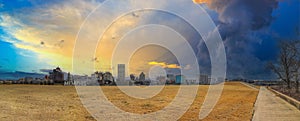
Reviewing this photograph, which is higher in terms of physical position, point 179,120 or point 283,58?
point 283,58

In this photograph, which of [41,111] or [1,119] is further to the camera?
[41,111]

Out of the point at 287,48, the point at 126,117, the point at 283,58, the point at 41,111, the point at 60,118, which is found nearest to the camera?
the point at 60,118

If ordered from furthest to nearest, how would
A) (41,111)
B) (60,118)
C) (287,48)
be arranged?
(287,48)
(41,111)
(60,118)

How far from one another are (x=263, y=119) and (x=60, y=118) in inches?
443

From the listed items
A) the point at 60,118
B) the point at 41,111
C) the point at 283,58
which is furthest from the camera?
the point at 283,58

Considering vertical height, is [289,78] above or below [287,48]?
below

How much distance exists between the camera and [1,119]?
1891 cm

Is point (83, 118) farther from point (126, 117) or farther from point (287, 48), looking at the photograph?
point (287, 48)

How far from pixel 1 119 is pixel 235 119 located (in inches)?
519

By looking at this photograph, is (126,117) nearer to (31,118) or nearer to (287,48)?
(31,118)

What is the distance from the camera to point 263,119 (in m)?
18.6

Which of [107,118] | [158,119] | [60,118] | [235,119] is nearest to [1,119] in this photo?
[60,118]

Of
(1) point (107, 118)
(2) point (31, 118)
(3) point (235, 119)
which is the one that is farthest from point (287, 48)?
(2) point (31, 118)

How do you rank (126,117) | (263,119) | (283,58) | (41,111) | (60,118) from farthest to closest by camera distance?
(283,58) → (41,111) → (126,117) → (60,118) → (263,119)
